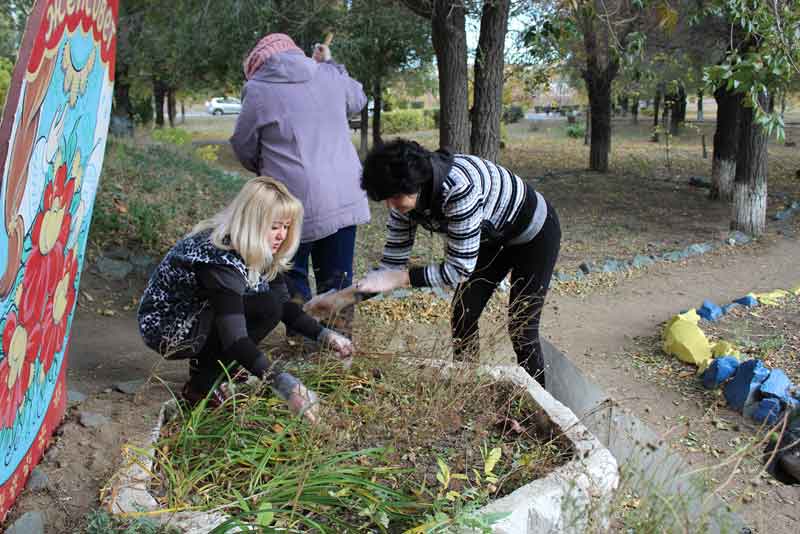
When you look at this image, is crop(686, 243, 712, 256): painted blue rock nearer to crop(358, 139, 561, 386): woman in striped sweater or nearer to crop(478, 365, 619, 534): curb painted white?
crop(358, 139, 561, 386): woman in striped sweater

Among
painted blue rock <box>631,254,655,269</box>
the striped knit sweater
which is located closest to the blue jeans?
the striped knit sweater

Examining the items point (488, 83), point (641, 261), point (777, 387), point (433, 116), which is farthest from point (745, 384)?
point (433, 116)

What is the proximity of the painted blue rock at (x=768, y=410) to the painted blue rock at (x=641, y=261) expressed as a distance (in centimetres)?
330

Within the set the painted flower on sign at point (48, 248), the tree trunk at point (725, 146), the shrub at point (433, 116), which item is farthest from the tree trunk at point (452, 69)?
the shrub at point (433, 116)

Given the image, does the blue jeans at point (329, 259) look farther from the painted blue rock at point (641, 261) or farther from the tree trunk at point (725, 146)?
the tree trunk at point (725, 146)

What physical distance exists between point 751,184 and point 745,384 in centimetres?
518

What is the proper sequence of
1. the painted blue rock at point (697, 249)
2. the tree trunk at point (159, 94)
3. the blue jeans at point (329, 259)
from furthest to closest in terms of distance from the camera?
the tree trunk at point (159, 94) < the painted blue rock at point (697, 249) < the blue jeans at point (329, 259)

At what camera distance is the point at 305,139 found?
3307 mm

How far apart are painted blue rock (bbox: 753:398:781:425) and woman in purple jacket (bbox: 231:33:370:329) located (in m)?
2.16

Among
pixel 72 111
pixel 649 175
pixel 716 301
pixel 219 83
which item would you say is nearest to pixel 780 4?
pixel 716 301

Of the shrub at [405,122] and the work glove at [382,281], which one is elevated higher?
the shrub at [405,122]

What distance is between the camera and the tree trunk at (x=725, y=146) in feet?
34.7

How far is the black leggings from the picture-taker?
10.1ft

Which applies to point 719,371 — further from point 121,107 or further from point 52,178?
point 121,107
